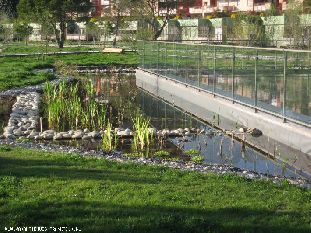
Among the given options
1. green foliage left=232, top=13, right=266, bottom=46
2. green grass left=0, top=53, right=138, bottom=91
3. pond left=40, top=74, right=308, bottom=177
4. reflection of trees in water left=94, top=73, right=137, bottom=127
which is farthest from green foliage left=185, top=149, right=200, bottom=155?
green foliage left=232, top=13, right=266, bottom=46

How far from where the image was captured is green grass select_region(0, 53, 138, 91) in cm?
2521

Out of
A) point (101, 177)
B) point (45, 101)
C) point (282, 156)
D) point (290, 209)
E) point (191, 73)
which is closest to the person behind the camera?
point (290, 209)

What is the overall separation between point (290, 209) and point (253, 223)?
83cm

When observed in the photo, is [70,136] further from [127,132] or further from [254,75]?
[254,75]

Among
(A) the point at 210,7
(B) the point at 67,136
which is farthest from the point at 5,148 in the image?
(A) the point at 210,7

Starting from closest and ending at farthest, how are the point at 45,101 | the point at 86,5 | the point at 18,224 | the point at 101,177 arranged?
the point at 18,224, the point at 101,177, the point at 45,101, the point at 86,5

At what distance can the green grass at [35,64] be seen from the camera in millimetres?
25212

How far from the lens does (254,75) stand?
15.1 meters

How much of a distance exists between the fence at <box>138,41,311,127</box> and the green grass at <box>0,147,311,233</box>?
4.68 metres

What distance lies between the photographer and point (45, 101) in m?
19.6

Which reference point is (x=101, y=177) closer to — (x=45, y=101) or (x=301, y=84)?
(x=301, y=84)

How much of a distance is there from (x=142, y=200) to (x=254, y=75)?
857 centimetres

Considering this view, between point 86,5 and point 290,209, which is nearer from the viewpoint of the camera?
point 290,209

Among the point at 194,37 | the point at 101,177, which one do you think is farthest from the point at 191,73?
the point at 194,37
